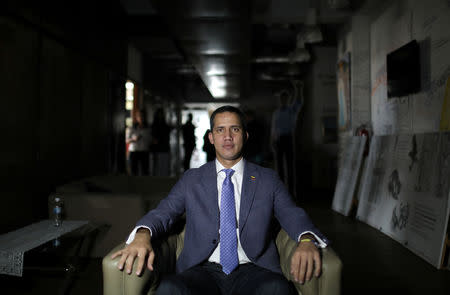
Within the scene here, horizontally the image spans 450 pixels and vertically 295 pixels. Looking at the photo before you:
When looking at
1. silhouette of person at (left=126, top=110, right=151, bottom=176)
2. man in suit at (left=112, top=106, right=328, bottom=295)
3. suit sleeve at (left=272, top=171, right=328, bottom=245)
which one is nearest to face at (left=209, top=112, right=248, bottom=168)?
man in suit at (left=112, top=106, right=328, bottom=295)

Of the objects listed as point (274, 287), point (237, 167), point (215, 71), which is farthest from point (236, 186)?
point (215, 71)

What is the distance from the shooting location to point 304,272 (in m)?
1.40

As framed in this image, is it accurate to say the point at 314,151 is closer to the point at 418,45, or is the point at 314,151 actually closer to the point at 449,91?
the point at 418,45

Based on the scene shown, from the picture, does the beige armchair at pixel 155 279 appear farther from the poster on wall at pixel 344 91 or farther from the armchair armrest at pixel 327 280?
the poster on wall at pixel 344 91

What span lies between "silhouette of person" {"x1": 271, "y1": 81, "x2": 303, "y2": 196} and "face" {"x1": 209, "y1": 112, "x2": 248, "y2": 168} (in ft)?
14.9

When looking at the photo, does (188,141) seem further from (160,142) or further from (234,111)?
(234,111)

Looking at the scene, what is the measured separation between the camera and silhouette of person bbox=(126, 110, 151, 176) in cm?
704

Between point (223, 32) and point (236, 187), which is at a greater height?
point (223, 32)

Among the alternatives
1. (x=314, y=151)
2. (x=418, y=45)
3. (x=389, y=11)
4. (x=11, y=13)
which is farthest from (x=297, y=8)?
(x=11, y=13)

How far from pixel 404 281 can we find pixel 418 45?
9.02 ft

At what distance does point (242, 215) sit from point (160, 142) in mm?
6332

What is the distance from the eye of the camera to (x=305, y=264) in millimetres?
1398

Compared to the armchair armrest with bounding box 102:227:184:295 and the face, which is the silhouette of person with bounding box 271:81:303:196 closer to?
the face

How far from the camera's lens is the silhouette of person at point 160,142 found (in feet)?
25.3
